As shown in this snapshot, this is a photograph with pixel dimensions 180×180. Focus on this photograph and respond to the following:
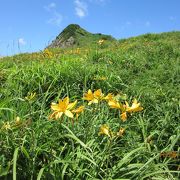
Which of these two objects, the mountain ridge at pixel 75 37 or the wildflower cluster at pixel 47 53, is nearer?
the wildflower cluster at pixel 47 53

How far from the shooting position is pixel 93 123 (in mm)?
3777

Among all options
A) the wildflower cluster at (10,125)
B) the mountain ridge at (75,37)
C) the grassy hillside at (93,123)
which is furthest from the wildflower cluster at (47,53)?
the mountain ridge at (75,37)

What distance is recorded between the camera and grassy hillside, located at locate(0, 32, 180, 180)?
3.06 metres

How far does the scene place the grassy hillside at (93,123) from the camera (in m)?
3.06

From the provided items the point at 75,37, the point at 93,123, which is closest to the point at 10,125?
the point at 93,123

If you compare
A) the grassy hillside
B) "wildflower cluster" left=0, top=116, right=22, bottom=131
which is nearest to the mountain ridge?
the grassy hillside

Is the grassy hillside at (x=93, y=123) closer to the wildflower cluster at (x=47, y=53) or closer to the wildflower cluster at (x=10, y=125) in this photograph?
the wildflower cluster at (x=10, y=125)

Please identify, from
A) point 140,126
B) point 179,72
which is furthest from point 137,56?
point 140,126

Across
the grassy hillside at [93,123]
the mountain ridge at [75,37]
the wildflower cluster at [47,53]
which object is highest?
the mountain ridge at [75,37]

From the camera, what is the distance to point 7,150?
311 cm

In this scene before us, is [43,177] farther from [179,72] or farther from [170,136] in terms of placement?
[179,72]

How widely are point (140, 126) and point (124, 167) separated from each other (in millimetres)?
1181

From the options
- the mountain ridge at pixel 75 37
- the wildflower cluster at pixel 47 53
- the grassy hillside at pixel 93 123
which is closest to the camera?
the grassy hillside at pixel 93 123

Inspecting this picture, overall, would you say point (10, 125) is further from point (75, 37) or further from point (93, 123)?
point (75, 37)
